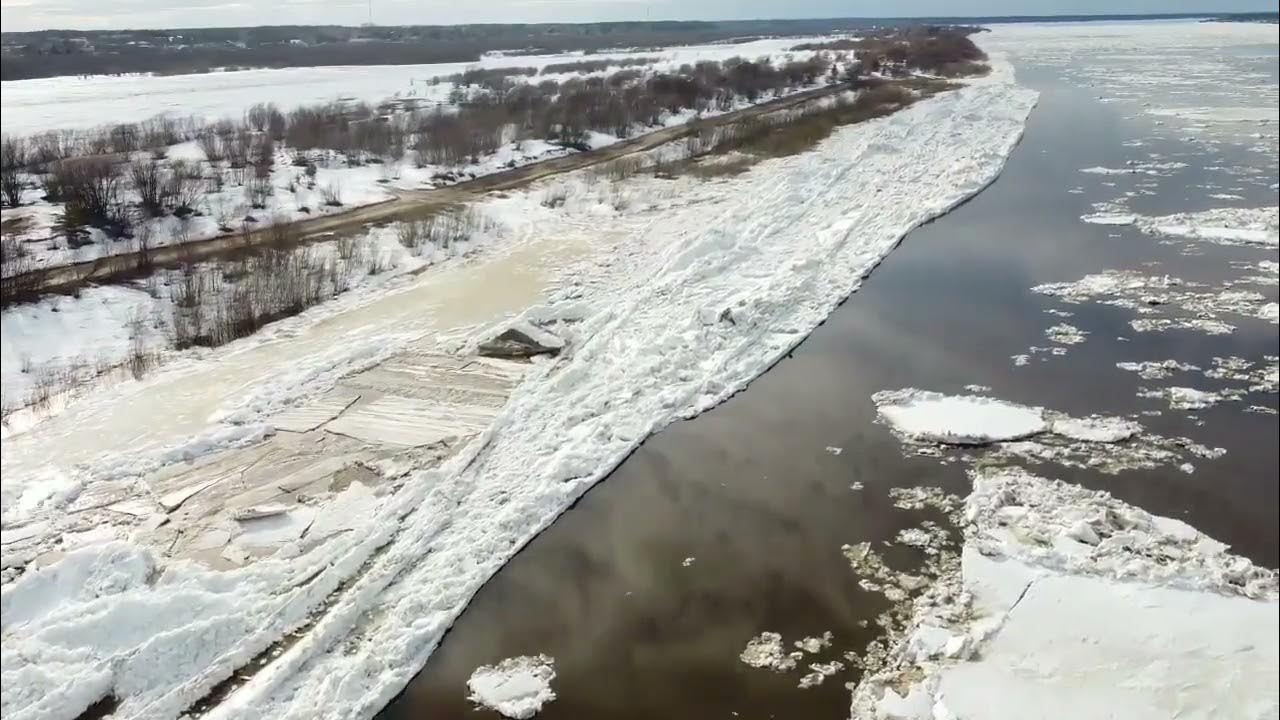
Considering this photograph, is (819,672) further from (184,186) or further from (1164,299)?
(184,186)

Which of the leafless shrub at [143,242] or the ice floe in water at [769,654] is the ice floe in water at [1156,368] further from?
the leafless shrub at [143,242]

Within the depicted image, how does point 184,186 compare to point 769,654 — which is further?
point 184,186

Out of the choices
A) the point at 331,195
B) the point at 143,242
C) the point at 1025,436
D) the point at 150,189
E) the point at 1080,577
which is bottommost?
the point at 1080,577

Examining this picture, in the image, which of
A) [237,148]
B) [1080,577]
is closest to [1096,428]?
[1080,577]

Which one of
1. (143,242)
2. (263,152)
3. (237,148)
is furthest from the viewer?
(237,148)

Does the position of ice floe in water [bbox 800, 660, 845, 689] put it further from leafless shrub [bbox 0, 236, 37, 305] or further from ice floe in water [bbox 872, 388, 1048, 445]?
leafless shrub [bbox 0, 236, 37, 305]

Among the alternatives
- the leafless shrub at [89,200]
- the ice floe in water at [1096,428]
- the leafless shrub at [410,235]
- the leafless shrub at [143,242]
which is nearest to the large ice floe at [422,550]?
the ice floe in water at [1096,428]
